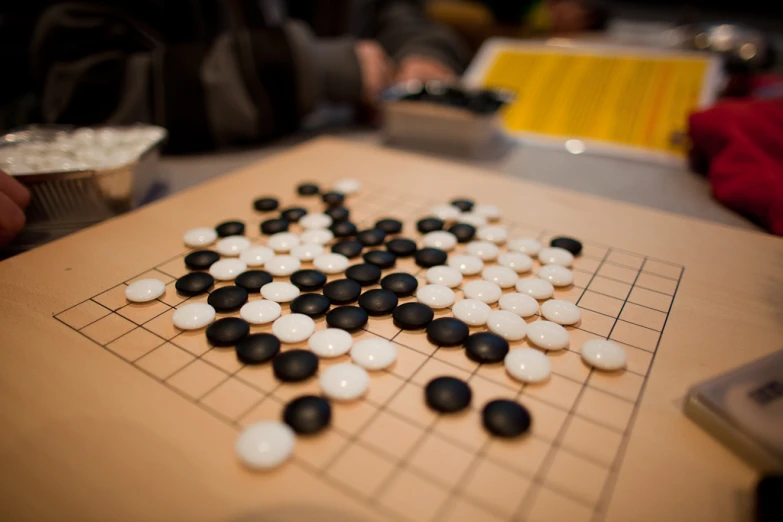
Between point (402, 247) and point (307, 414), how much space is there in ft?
1.10

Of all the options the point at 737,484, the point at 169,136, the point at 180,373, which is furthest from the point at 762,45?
the point at 180,373

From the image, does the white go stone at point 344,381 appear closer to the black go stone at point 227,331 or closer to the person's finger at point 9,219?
the black go stone at point 227,331

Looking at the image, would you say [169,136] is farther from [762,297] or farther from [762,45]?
[762,45]

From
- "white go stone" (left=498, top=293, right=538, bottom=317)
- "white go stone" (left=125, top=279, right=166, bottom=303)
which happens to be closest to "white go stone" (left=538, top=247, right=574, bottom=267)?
"white go stone" (left=498, top=293, right=538, bottom=317)

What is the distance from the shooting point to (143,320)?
56cm

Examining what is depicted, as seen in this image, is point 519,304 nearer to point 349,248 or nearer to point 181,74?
point 349,248

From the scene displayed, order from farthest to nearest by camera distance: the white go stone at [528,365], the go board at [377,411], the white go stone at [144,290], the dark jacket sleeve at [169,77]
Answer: the dark jacket sleeve at [169,77] < the white go stone at [144,290] < the white go stone at [528,365] < the go board at [377,411]

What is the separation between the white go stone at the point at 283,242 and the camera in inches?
28.3

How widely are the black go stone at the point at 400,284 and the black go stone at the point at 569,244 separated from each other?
0.80 ft

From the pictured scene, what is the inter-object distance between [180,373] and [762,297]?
72 centimetres

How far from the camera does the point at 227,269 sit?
0.65 meters

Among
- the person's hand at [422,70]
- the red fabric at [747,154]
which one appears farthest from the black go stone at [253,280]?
the person's hand at [422,70]

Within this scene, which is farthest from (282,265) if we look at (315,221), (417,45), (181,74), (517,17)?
(517,17)

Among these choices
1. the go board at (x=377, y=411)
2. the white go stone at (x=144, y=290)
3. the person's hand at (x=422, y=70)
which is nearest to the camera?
the go board at (x=377, y=411)
